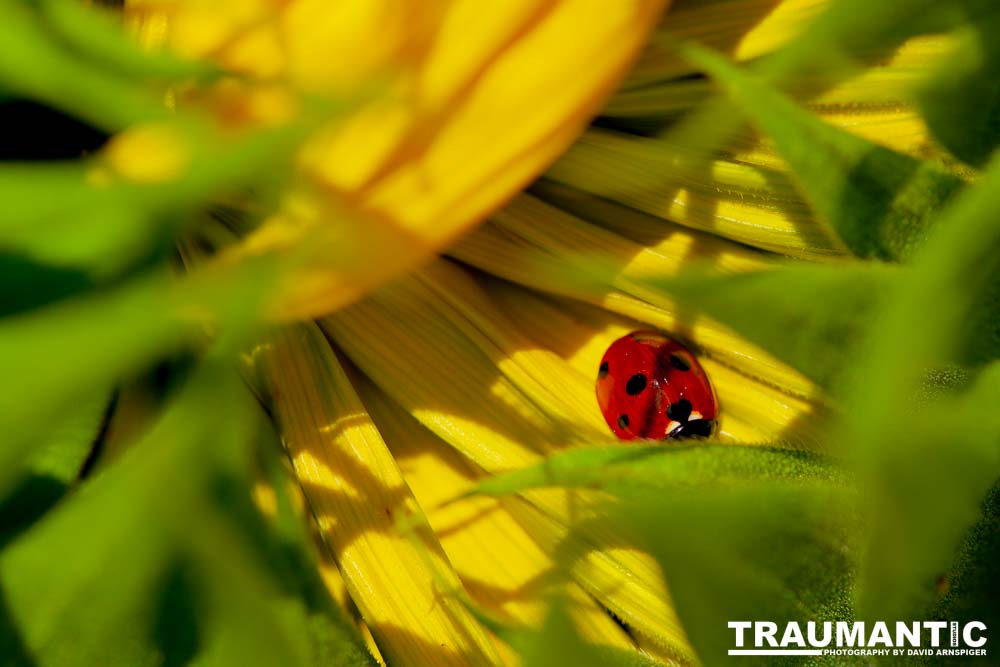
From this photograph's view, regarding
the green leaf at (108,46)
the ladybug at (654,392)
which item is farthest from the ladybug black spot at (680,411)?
the green leaf at (108,46)

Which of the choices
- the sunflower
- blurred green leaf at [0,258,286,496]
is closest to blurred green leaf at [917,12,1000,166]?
the sunflower

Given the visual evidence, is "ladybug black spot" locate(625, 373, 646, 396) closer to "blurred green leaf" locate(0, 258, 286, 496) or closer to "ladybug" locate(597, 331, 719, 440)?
"ladybug" locate(597, 331, 719, 440)

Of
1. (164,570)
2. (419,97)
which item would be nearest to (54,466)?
(164,570)

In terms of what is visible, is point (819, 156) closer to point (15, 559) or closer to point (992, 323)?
point (992, 323)

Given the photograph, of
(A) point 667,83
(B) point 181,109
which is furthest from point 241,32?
(A) point 667,83

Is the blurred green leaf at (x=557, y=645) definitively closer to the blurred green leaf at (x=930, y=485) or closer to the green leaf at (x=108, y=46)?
the blurred green leaf at (x=930, y=485)

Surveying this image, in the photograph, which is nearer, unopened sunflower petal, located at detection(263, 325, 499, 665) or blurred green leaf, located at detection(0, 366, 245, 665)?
blurred green leaf, located at detection(0, 366, 245, 665)
